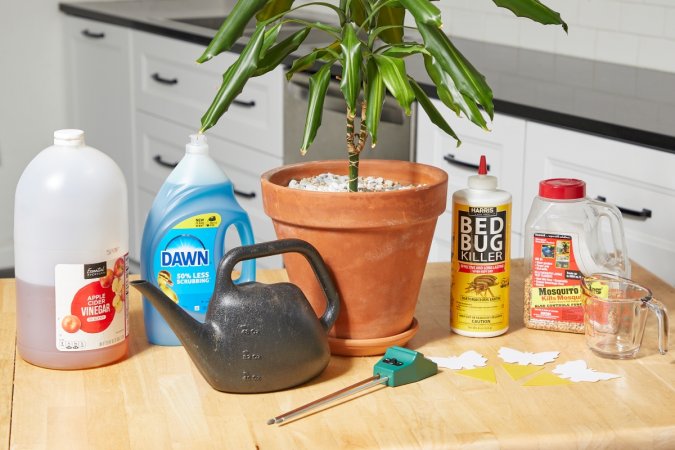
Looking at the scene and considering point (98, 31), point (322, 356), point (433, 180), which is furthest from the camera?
point (98, 31)

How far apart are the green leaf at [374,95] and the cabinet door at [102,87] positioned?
2.84 meters

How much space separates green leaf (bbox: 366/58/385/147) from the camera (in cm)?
120

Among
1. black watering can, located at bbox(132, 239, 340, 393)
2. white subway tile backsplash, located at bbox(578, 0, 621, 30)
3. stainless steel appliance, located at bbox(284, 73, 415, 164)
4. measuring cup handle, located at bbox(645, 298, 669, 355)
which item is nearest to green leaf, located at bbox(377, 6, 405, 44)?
black watering can, located at bbox(132, 239, 340, 393)

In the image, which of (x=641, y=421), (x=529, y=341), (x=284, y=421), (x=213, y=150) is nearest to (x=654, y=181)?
(x=529, y=341)

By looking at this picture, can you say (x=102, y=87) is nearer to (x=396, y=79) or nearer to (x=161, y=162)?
(x=161, y=162)

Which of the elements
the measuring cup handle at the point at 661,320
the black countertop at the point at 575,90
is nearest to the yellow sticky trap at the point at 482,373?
the measuring cup handle at the point at 661,320

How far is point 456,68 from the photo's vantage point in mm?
1202

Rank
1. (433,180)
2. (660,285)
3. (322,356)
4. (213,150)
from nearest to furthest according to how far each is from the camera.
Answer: (322,356) < (433,180) < (660,285) < (213,150)

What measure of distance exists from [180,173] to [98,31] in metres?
3.00

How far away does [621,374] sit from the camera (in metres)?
1.26

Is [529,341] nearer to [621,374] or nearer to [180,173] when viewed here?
[621,374]

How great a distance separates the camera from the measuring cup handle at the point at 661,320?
50.8 inches

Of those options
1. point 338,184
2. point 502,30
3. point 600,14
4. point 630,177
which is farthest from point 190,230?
point 502,30

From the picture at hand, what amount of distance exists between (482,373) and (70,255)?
520mm
